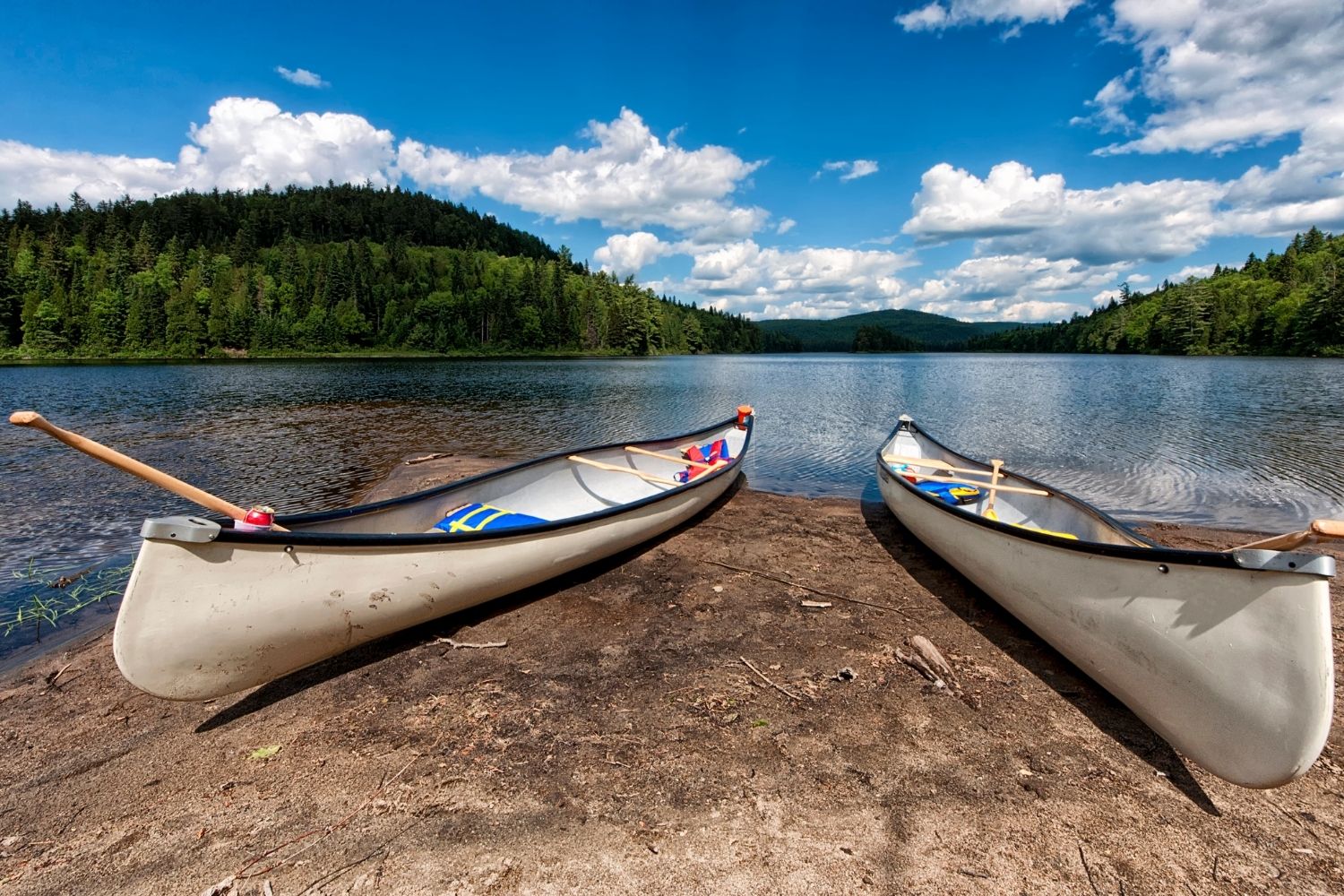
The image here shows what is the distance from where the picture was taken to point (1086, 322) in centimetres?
14638

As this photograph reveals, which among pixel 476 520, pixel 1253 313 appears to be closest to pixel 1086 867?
pixel 476 520

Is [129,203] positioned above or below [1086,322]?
above

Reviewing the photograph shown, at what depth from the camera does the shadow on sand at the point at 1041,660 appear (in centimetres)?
384

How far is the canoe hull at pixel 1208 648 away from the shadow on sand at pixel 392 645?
4.89 metres

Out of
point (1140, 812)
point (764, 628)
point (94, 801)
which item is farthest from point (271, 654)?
point (1140, 812)

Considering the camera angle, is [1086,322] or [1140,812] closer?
[1140,812]

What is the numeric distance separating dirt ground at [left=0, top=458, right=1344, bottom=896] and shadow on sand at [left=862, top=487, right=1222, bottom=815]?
0.09 ft

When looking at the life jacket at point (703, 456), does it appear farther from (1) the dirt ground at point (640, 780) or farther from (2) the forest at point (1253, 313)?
(2) the forest at point (1253, 313)

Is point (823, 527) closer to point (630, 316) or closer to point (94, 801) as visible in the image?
point (94, 801)

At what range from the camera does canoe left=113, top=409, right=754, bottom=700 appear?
3646mm

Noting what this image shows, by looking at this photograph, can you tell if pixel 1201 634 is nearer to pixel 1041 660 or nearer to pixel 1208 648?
pixel 1208 648

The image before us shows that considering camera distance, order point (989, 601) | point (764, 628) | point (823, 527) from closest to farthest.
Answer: point (764, 628)
point (989, 601)
point (823, 527)

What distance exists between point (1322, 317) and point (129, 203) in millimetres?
247394

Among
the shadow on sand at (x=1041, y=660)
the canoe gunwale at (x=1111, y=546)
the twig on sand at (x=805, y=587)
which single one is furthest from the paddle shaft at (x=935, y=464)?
the twig on sand at (x=805, y=587)
